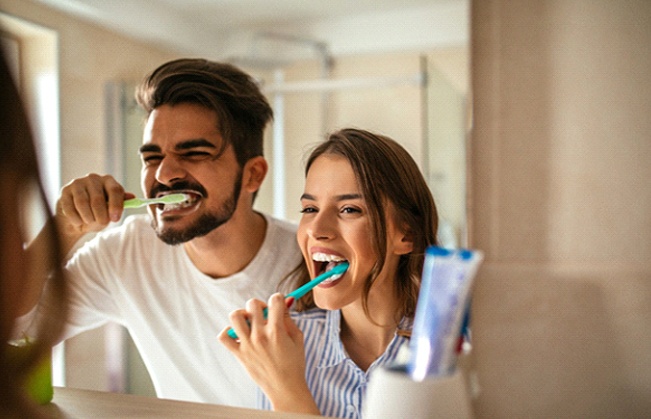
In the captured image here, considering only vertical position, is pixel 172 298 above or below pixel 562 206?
below

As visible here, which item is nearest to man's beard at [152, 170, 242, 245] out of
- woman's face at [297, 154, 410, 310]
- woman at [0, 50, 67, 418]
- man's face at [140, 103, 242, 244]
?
man's face at [140, 103, 242, 244]

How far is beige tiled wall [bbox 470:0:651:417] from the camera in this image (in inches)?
15.7

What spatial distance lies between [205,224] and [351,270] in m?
0.22

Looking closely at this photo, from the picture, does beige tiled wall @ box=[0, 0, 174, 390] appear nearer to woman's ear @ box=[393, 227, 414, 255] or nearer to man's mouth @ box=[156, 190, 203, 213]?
man's mouth @ box=[156, 190, 203, 213]

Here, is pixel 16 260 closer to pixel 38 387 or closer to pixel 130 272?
pixel 38 387

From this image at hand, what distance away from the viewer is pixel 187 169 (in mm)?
661

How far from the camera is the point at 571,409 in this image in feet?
1.37

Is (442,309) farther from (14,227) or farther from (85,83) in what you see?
(85,83)

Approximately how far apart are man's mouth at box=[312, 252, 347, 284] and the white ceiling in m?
0.26

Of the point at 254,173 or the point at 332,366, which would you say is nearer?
the point at 332,366

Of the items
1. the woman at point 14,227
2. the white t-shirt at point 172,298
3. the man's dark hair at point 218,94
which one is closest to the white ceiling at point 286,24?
the man's dark hair at point 218,94

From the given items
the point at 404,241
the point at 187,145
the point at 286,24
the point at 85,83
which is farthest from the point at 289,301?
the point at 85,83

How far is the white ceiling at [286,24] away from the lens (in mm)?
620

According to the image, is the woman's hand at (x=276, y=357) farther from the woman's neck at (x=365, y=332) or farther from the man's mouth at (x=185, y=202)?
the man's mouth at (x=185, y=202)
